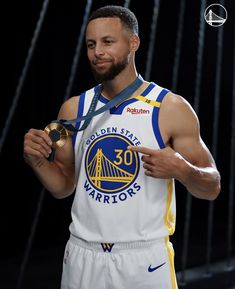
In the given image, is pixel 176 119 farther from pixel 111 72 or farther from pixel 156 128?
pixel 111 72

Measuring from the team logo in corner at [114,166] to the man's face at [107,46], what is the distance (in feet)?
0.49

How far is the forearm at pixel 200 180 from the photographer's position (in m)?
1.10

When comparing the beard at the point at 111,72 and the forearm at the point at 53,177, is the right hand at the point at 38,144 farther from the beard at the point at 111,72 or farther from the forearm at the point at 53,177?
the beard at the point at 111,72

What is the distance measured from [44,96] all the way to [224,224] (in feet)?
6.50

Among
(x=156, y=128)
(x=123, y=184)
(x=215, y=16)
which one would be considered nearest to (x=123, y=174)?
(x=123, y=184)

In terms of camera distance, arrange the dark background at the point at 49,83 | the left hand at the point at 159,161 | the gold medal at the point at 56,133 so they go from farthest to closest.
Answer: the dark background at the point at 49,83
the gold medal at the point at 56,133
the left hand at the point at 159,161

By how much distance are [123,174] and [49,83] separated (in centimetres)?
201

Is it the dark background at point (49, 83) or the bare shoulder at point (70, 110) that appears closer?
the bare shoulder at point (70, 110)

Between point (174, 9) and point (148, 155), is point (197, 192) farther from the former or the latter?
point (174, 9)

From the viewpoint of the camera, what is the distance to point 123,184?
1195 millimetres

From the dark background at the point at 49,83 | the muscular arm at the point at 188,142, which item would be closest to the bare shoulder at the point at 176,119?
the muscular arm at the point at 188,142

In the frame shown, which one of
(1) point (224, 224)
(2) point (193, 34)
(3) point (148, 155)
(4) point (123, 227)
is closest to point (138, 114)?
(3) point (148, 155)

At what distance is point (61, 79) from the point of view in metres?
3.14

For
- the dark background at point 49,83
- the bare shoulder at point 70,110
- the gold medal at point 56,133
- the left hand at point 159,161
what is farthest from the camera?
the dark background at point 49,83
